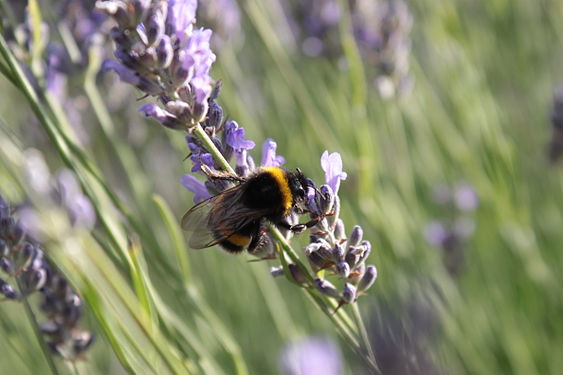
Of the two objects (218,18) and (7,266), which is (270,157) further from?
(218,18)

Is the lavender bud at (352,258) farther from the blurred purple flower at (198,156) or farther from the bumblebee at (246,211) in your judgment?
the blurred purple flower at (198,156)

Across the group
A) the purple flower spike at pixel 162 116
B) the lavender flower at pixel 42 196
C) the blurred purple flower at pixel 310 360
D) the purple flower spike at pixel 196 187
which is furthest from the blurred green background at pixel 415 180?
the lavender flower at pixel 42 196

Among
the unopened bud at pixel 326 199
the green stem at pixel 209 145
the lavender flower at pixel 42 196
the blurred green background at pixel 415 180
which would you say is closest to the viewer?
the lavender flower at pixel 42 196

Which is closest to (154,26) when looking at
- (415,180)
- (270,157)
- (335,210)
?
(270,157)

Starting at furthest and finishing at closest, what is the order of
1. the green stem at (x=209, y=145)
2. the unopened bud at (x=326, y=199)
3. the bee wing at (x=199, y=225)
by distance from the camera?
the bee wing at (x=199, y=225)
the unopened bud at (x=326, y=199)
the green stem at (x=209, y=145)

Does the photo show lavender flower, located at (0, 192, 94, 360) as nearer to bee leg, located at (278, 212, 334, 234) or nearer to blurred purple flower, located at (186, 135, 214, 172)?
blurred purple flower, located at (186, 135, 214, 172)

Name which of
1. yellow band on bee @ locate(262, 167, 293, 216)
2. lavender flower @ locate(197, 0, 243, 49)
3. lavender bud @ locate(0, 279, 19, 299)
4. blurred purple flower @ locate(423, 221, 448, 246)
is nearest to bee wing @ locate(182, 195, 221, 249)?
yellow band on bee @ locate(262, 167, 293, 216)

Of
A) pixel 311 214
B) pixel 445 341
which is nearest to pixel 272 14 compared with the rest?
pixel 445 341
